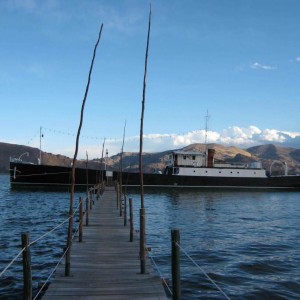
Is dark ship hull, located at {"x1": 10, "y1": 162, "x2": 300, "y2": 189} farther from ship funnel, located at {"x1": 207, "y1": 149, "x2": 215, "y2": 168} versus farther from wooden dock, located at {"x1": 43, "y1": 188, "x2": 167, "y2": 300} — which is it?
wooden dock, located at {"x1": 43, "y1": 188, "x2": 167, "y2": 300}

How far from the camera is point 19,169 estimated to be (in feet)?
216

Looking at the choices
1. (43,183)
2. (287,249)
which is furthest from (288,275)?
(43,183)

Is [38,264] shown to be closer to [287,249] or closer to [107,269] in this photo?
[107,269]

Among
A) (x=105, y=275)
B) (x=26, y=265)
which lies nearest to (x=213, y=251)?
(x=105, y=275)

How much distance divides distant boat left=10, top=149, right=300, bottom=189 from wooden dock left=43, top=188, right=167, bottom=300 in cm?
5069

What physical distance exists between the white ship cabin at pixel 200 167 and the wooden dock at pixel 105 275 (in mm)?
53387

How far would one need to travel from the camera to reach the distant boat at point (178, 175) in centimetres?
6612

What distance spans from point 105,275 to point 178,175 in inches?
2306

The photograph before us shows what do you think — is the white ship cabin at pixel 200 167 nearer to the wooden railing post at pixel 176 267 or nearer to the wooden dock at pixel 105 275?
the wooden dock at pixel 105 275

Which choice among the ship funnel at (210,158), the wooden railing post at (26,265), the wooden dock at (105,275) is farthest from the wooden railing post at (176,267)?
the ship funnel at (210,158)

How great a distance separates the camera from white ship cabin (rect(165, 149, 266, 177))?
224 ft

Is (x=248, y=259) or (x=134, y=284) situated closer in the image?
(x=134, y=284)

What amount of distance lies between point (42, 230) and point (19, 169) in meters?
46.2

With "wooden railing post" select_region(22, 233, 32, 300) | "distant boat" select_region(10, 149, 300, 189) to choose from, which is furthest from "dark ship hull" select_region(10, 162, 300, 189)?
"wooden railing post" select_region(22, 233, 32, 300)
